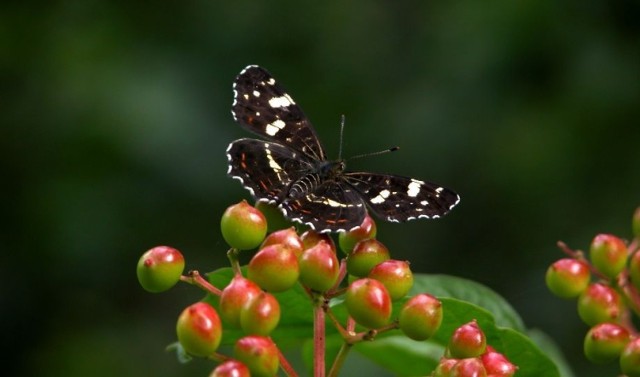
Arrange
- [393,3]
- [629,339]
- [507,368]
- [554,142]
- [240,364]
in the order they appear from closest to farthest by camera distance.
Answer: [240,364] < [507,368] < [629,339] < [554,142] < [393,3]

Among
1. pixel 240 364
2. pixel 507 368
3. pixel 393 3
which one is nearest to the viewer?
pixel 240 364

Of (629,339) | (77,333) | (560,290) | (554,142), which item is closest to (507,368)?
Result: (629,339)

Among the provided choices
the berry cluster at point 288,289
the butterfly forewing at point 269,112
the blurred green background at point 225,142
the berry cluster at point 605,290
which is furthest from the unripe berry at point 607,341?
the blurred green background at point 225,142

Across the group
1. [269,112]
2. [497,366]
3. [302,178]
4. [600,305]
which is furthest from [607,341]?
[269,112]

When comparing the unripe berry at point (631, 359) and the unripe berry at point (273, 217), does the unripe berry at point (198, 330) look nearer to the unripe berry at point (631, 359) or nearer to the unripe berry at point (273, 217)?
the unripe berry at point (273, 217)

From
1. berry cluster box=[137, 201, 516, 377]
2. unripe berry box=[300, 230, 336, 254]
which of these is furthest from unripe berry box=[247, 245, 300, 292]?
unripe berry box=[300, 230, 336, 254]

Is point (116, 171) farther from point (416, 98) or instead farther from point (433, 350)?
point (433, 350)

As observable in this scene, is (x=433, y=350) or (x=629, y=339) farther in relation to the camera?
(x=433, y=350)

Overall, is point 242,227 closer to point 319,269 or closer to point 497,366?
point 319,269

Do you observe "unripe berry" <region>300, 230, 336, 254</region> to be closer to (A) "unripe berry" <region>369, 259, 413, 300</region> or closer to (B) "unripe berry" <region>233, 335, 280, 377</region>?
(A) "unripe berry" <region>369, 259, 413, 300</region>
